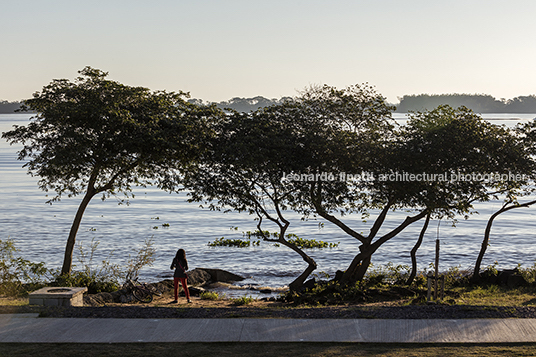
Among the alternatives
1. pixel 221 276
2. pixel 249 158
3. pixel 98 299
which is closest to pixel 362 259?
pixel 249 158

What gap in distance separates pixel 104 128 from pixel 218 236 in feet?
59.5

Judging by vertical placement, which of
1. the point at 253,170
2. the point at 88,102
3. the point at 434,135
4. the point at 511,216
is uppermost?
the point at 88,102

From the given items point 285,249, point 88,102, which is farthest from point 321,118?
point 285,249

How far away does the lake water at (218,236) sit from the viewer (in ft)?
75.9

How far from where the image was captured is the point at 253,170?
43.3 feet

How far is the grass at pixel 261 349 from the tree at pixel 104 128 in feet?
20.8

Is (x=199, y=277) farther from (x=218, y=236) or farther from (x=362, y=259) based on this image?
(x=218, y=236)

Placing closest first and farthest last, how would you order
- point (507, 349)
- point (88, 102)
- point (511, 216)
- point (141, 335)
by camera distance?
1. point (507, 349)
2. point (141, 335)
3. point (88, 102)
4. point (511, 216)

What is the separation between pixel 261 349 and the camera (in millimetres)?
7238

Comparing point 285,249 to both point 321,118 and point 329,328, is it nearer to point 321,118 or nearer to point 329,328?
point 321,118

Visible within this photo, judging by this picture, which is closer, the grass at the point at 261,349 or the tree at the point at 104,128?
the grass at the point at 261,349

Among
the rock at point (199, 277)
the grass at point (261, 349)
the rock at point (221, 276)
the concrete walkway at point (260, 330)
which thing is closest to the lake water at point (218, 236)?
the rock at point (221, 276)

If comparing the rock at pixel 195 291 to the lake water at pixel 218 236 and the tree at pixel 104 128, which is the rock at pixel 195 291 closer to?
the lake water at pixel 218 236

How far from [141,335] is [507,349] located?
5362 mm
